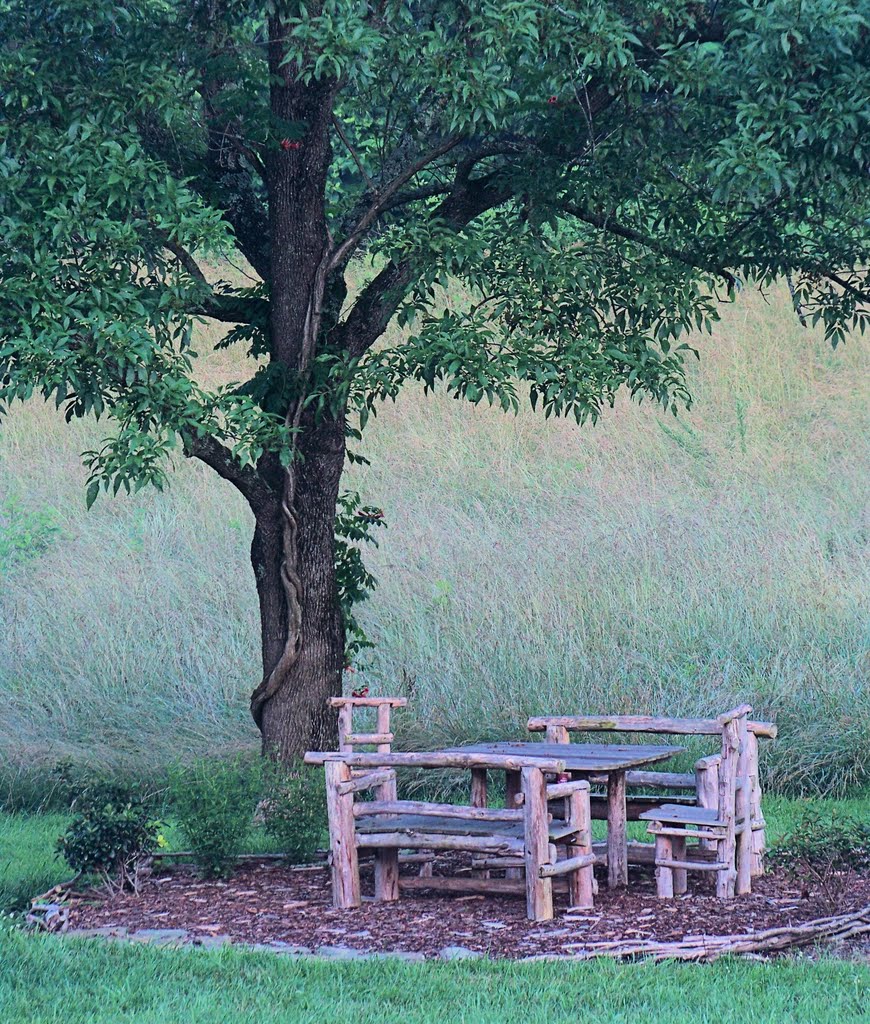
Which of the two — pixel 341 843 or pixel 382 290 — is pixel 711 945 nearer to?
pixel 341 843

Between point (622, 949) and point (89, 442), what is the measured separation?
65.4 ft

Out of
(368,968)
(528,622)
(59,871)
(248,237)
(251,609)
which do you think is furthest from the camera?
(251,609)

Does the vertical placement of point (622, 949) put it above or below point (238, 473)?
below

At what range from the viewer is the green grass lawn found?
471cm

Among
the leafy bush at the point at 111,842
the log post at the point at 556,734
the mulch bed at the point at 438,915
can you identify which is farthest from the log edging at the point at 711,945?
the leafy bush at the point at 111,842

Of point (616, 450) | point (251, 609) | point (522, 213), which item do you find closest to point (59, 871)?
point (522, 213)

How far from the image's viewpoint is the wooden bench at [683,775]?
23.6ft

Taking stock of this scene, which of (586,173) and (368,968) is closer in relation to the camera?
(368,968)

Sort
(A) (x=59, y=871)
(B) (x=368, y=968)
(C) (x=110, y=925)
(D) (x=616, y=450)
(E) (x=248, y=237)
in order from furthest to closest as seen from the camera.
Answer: (D) (x=616, y=450), (E) (x=248, y=237), (A) (x=59, y=871), (C) (x=110, y=925), (B) (x=368, y=968)

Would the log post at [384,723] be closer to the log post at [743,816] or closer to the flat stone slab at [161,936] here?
the flat stone slab at [161,936]

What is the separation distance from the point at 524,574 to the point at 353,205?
674 centimetres

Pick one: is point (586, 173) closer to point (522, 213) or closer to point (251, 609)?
point (522, 213)

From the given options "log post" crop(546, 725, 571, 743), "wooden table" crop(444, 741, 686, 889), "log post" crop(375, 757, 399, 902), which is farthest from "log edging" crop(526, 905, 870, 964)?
"log post" crop(546, 725, 571, 743)

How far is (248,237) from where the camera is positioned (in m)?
9.50
